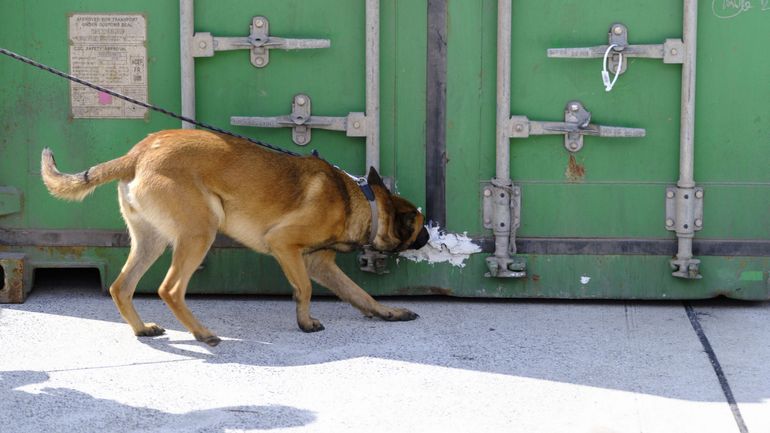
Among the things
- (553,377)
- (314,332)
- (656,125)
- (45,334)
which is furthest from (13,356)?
(656,125)

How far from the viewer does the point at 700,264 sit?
654 cm

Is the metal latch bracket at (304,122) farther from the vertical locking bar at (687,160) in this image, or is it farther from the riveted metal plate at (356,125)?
the vertical locking bar at (687,160)

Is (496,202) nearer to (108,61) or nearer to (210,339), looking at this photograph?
(210,339)

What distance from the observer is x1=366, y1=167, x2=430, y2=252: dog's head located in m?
6.28

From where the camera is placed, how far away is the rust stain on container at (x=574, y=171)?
6.55 meters

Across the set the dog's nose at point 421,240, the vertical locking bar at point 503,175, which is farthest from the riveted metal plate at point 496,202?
the dog's nose at point 421,240

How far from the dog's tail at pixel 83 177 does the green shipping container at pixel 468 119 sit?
2.64 feet

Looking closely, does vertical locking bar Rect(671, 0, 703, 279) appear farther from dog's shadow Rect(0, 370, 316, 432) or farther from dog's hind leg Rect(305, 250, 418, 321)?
dog's shadow Rect(0, 370, 316, 432)

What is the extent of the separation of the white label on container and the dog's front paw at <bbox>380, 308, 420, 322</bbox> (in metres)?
1.81

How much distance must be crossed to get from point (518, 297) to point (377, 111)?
4.45 ft

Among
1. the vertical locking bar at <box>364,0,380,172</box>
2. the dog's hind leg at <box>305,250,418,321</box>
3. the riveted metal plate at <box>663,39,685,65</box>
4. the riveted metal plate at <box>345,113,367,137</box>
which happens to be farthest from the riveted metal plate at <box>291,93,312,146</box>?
the riveted metal plate at <box>663,39,685,65</box>

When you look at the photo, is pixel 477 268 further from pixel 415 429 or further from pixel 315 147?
pixel 415 429

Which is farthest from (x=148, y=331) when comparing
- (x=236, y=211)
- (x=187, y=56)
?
(x=187, y=56)

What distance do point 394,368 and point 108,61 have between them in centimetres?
255
